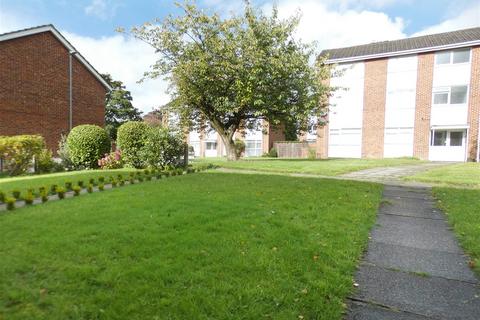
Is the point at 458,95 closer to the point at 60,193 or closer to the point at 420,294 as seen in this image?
the point at 420,294

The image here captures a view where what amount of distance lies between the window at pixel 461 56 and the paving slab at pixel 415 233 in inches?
901

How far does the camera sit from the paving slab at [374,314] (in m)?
2.64

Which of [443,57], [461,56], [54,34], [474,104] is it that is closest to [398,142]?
[474,104]

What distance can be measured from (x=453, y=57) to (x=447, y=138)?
19.4 ft

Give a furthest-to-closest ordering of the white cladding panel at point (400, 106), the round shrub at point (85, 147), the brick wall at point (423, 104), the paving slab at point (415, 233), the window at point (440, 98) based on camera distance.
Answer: the white cladding panel at point (400, 106) → the brick wall at point (423, 104) → the window at point (440, 98) → the round shrub at point (85, 147) → the paving slab at point (415, 233)

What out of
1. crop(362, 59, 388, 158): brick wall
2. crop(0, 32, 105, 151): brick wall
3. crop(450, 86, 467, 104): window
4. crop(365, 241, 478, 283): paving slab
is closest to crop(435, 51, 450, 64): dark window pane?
crop(450, 86, 467, 104): window

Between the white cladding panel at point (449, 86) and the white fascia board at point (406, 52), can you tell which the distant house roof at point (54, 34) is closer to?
→ the white fascia board at point (406, 52)

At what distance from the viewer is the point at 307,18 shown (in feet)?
57.8

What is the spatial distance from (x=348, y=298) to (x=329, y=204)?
3.35 meters

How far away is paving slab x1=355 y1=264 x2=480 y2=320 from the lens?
2.76 metres

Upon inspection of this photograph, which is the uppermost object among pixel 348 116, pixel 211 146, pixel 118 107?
pixel 118 107

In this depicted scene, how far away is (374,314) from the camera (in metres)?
2.70

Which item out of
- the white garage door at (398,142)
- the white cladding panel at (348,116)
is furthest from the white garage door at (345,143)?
the white garage door at (398,142)

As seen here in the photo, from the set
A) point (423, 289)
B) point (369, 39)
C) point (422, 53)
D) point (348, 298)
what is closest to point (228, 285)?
point (348, 298)
